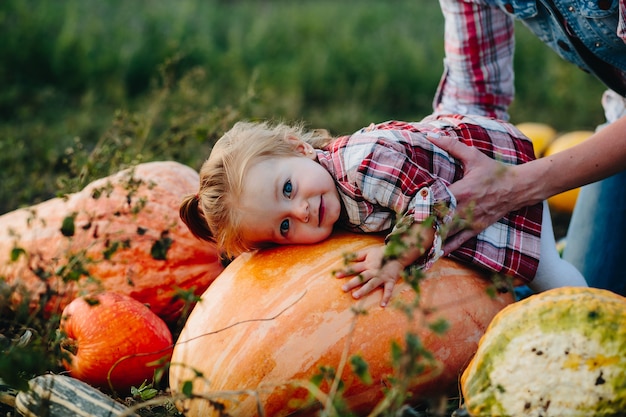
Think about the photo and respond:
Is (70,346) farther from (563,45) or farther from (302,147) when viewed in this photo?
(563,45)

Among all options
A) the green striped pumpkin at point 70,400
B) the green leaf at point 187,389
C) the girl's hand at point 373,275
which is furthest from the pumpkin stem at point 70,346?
the girl's hand at point 373,275

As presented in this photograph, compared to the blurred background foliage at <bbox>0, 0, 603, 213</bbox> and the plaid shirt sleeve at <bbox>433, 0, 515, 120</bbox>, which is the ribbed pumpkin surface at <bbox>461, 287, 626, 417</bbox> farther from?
the blurred background foliage at <bbox>0, 0, 603, 213</bbox>

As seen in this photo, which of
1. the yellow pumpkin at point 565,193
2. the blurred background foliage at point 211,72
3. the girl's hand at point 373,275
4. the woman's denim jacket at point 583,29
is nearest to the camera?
the girl's hand at point 373,275

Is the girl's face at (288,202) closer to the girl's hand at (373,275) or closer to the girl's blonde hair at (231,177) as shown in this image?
the girl's blonde hair at (231,177)

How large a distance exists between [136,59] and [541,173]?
5.05 meters

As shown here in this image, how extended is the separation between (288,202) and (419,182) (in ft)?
1.51

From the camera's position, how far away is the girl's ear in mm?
2764

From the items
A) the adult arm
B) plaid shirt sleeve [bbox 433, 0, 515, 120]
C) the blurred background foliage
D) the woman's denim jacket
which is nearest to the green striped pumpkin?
the adult arm

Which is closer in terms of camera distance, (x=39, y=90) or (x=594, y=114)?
(x=39, y=90)

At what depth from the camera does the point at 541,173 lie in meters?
2.61

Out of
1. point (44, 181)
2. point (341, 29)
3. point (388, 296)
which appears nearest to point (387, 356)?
point (388, 296)

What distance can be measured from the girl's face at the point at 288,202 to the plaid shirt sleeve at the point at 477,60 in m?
1.08

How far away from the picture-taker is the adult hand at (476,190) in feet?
8.51

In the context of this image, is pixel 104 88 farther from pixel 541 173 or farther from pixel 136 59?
pixel 541 173
